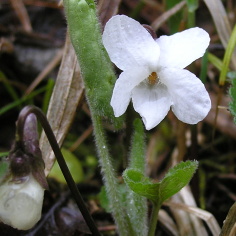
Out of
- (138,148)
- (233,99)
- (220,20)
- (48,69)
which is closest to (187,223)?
(138,148)

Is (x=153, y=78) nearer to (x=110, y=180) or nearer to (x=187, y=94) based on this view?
(x=187, y=94)

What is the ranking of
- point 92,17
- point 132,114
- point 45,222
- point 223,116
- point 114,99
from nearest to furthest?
point 114,99
point 92,17
point 132,114
point 45,222
point 223,116

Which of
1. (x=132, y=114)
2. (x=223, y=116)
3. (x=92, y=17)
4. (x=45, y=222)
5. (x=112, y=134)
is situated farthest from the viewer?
(x=112, y=134)

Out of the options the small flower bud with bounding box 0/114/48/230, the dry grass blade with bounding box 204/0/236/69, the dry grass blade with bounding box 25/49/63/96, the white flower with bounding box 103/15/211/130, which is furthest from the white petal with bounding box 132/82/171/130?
the dry grass blade with bounding box 25/49/63/96

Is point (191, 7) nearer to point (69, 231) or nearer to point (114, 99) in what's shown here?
point (114, 99)

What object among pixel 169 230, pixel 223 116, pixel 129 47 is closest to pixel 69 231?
pixel 169 230

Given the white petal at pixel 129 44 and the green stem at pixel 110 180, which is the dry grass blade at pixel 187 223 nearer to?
the green stem at pixel 110 180
